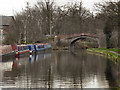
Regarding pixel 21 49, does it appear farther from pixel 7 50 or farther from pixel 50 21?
pixel 50 21

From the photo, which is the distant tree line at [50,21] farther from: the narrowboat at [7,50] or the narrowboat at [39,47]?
the narrowboat at [7,50]

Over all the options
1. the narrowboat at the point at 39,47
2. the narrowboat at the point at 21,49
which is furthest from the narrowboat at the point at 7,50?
the narrowboat at the point at 39,47

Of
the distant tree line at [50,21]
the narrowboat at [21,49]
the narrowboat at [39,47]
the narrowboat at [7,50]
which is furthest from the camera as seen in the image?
the distant tree line at [50,21]

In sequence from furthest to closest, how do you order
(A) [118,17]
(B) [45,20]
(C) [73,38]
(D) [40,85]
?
(B) [45,20]
(C) [73,38]
(A) [118,17]
(D) [40,85]

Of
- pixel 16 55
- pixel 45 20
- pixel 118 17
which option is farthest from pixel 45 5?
pixel 118 17

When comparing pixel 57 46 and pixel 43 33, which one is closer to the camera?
pixel 57 46

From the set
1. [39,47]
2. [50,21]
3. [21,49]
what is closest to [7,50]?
[21,49]

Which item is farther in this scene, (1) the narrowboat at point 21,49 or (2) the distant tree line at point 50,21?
(2) the distant tree line at point 50,21

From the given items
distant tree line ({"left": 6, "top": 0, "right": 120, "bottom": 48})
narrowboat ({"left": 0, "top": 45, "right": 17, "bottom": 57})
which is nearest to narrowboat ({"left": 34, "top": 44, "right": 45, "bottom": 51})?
distant tree line ({"left": 6, "top": 0, "right": 120, "bottom": 48})

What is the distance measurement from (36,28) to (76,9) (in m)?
19.1

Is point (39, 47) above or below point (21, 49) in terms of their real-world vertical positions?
above

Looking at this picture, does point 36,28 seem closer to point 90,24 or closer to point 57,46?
point 57,46

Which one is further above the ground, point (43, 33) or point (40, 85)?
point (43, 33)

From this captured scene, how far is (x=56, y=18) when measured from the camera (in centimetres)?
9156
